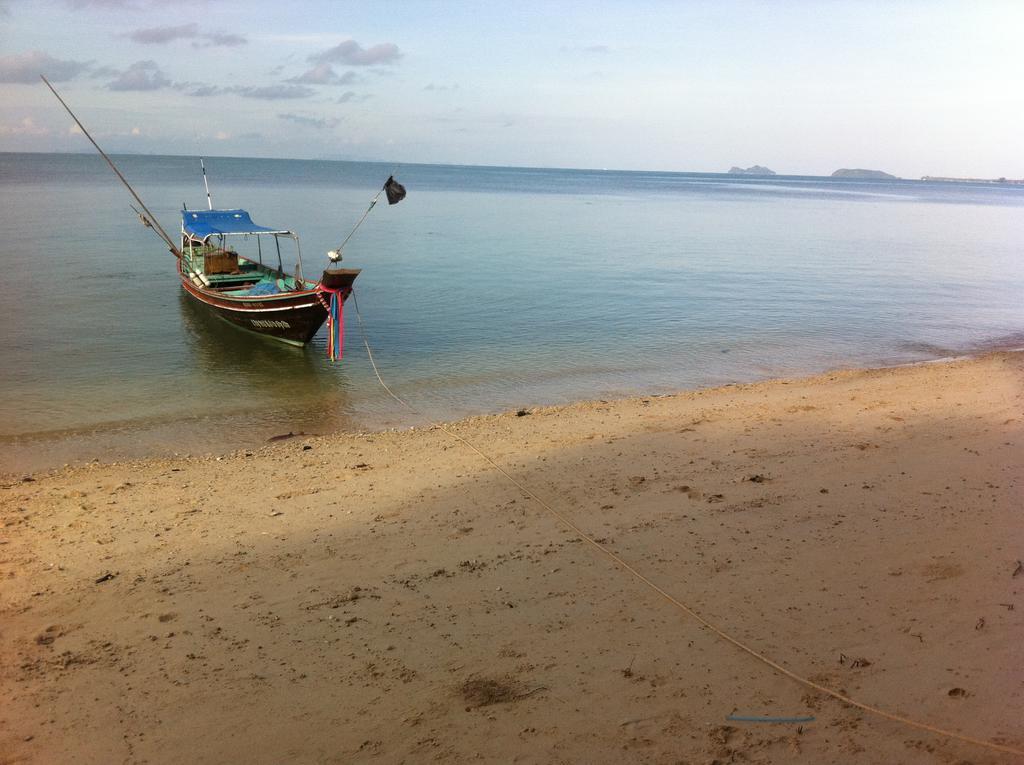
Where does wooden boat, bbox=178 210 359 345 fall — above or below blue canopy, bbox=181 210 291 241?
below

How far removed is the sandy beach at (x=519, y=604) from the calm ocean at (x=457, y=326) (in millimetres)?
3149

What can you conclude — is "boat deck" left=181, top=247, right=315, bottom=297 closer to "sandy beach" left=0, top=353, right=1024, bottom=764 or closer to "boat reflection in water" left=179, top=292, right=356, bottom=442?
"boat reflection in water" left=179, top=292, right=356, bottom=442

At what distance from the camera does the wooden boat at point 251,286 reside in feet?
47.7

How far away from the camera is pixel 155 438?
10.6 meters

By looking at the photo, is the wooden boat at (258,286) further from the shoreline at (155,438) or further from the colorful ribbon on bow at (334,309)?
the shoreline at (155,438)

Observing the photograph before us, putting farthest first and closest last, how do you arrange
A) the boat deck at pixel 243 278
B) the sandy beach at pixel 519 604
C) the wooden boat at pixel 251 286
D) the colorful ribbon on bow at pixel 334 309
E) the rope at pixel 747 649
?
the boat deck at pixel 243 278 < the wooden boat at pixel 251 286 < the colorful ribbon on bow at pixel 334 309 < the sandy beach at pixel 519 604 < the rope at pixel 747 649

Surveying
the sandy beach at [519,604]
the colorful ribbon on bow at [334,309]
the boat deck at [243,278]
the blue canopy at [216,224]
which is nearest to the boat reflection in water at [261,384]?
the colorful ribbon on bow at [334,309]

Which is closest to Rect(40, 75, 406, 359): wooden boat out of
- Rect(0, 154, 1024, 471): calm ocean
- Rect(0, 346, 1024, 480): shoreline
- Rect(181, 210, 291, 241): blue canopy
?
Rect(181, 210, 291, 241): blue canopy

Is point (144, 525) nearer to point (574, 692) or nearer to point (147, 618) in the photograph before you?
point (147, 618)

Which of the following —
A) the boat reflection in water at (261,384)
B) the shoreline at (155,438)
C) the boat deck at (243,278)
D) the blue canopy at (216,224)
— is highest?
the blue canopy at (216,224)

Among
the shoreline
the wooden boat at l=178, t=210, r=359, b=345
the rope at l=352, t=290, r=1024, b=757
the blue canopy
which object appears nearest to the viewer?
the rope at l=352, t=290, r=1024, b=757

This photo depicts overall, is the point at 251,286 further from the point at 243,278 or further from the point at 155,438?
the point at 155,438

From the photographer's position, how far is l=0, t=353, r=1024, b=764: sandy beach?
13.7 ft

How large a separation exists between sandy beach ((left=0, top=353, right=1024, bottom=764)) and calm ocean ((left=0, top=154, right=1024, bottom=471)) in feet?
10.3
